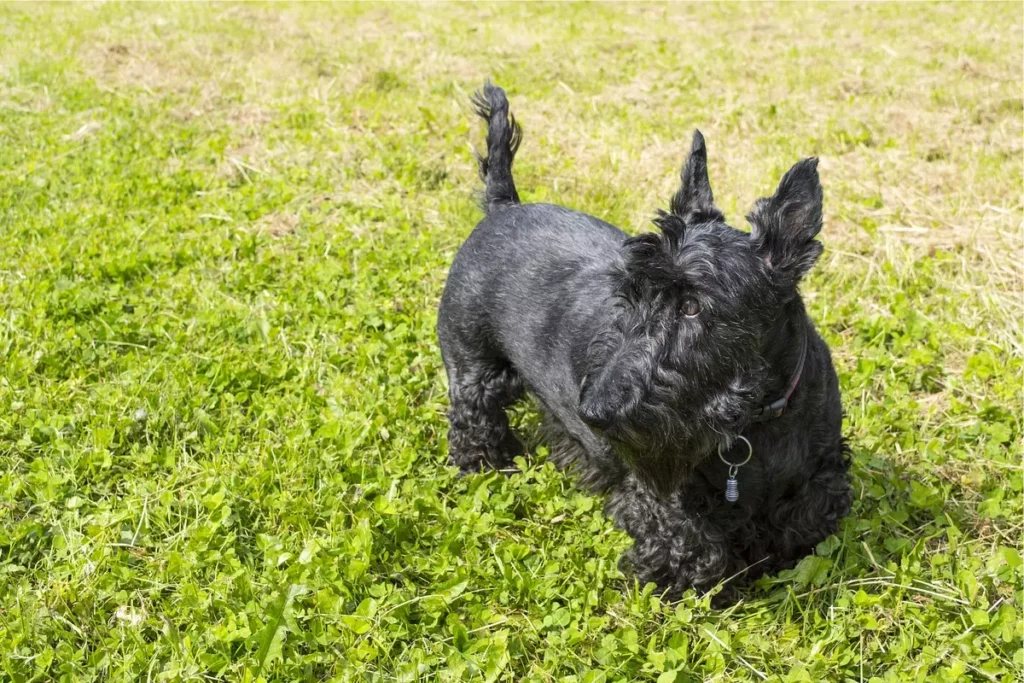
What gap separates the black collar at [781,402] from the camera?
3018mm

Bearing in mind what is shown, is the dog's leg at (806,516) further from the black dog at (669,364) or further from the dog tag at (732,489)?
the dog tag at (732,489)

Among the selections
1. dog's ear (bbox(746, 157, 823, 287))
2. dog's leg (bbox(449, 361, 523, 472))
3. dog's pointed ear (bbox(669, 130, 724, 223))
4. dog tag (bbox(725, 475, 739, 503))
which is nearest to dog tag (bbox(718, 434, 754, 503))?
dog tag (bbox(725, 475, 739, 503))

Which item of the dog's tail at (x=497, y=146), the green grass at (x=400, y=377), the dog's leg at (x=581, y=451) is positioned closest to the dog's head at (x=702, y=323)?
the dog's leg at (x=581, y=451)

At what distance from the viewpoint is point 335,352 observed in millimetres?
5051

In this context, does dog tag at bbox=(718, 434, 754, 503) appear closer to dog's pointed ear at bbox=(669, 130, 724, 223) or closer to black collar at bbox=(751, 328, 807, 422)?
black collar at bbox=(751, 328, 807, 422)

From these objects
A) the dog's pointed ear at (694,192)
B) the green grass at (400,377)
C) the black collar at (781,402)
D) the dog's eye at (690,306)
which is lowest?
the green grass at (400,377)

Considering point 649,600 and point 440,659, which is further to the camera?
point 649,600

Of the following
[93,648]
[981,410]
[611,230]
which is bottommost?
[93,648]

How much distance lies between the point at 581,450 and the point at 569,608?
0.86 metres

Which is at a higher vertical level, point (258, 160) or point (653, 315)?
point (653, 315)

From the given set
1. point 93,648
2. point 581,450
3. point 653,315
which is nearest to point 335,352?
point 581,450

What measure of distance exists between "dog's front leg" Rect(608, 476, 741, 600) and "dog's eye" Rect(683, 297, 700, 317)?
2.95 feet

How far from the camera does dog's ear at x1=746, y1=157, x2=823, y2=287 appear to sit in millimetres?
2842

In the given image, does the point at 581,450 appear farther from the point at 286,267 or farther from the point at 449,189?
the point at 449,189
